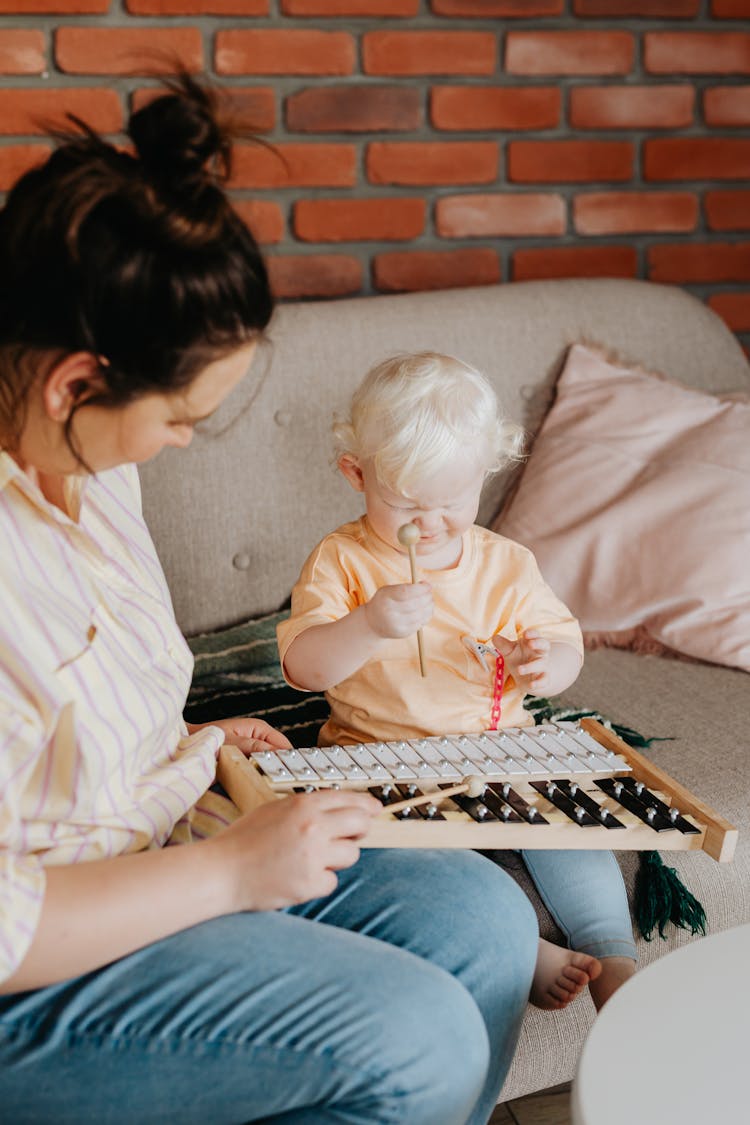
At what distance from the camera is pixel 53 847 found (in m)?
1.00

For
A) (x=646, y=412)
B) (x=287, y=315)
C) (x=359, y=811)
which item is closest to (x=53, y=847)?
(x=359, y=811)

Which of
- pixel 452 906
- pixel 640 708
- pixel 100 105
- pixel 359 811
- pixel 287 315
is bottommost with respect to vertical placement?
pixel 640 708

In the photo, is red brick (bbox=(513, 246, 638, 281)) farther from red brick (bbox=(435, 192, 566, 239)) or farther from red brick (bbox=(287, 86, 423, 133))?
red brick (bbox=(287, 86, 423, 133))

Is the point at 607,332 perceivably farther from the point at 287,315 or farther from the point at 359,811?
the point at 359,811

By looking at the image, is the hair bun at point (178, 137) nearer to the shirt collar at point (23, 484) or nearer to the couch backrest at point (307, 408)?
the shirt collar at point (23, 484)

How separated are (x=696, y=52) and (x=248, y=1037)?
212cm

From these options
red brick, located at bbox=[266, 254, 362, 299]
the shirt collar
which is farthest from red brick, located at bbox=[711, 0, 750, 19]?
the shirt collar

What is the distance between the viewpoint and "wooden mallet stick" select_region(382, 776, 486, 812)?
1.14m

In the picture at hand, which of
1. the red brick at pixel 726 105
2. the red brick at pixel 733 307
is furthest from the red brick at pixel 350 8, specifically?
the red brick at pixel 733 307

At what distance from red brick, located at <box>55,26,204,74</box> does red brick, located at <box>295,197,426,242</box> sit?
0.32 metres

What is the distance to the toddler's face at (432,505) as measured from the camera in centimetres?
136

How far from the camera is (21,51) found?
2.00m

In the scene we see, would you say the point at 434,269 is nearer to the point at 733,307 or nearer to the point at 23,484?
the point at 733,307

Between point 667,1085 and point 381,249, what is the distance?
1.70 m
